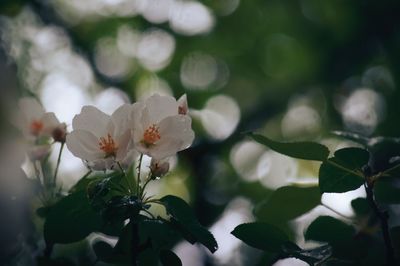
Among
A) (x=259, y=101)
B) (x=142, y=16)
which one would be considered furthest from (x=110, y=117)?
(x=142, y=16)

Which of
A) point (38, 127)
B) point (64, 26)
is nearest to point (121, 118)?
point (38, 127)

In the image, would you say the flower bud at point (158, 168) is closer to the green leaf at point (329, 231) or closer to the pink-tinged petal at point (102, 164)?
the pink-tinged petal at point (102, 164)

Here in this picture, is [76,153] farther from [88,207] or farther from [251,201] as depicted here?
[251,201]

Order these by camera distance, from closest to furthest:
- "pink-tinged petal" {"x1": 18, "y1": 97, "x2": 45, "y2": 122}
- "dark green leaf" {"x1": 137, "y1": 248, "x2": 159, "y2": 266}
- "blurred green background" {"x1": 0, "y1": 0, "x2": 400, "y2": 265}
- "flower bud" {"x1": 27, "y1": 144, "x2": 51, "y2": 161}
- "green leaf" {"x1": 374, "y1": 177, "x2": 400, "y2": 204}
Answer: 1. "dark green leaf" {"x1": 137, "y1": 248, "x2": 159, "y2": 266}
2. "green leaf" {"x1": 374, "y1": 177, "x2": 400, "y2": 204}
3. "flower bud" {"x1": 27, "y1": 144, "x2": 51, "y2": 161}
4. "pink-tinged petal" {"x1": 18, "y1": 97, "x2": 45, "y2": 122}
5. "blurred green background" {"x1": 0, "y1": 0, "x2": 400, "y2": 265}

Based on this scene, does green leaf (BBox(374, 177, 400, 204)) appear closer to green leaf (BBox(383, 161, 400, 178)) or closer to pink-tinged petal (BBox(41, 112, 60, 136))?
green leaf (BBox(383, 161, 400, 178))

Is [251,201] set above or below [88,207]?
below

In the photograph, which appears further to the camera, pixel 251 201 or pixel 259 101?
pixel 259 101

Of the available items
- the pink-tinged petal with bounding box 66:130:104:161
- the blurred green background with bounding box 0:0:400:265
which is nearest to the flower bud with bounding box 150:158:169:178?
the pink-tinged petal with bounding box 66:130:104:161
